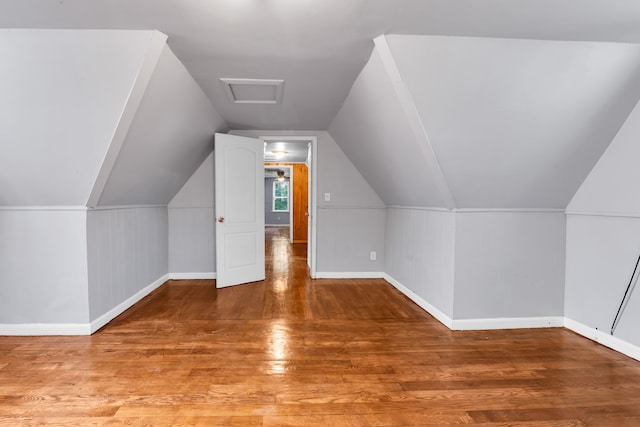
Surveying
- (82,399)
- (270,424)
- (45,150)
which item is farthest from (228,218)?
(270,424)

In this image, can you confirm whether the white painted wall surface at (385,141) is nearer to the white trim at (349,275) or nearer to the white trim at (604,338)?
the white trim at (349,275)

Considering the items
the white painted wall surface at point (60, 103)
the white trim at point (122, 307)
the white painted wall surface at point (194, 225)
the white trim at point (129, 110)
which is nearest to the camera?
the white painted wall surface at point (60, 103)

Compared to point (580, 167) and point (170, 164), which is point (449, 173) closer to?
point (580, 167)

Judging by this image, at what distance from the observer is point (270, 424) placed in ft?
5.23

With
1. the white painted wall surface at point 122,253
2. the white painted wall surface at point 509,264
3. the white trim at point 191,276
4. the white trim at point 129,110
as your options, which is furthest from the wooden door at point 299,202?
the white trim at point 129,110

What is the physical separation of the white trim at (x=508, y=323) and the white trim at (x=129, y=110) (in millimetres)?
3003

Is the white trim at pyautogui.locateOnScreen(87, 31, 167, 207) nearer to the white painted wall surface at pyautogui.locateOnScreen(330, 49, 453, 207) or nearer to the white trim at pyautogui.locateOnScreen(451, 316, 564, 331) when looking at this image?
the white painted wall surface at pyautogui.locateOnScreen(330, 49, 453, 207)

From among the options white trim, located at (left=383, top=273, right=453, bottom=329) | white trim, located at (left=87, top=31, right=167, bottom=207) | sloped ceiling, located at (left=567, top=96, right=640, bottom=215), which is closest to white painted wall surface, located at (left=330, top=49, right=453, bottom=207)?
white trim, located at (left=383, top=273, right=453, bottom=329)

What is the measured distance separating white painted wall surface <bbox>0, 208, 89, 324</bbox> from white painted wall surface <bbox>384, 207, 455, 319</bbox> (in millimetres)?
3005

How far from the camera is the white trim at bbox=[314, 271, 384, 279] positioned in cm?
454

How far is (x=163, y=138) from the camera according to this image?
9.91 ft

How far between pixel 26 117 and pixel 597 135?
394cm

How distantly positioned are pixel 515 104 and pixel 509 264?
138 cm

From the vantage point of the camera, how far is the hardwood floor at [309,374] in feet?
5.47
